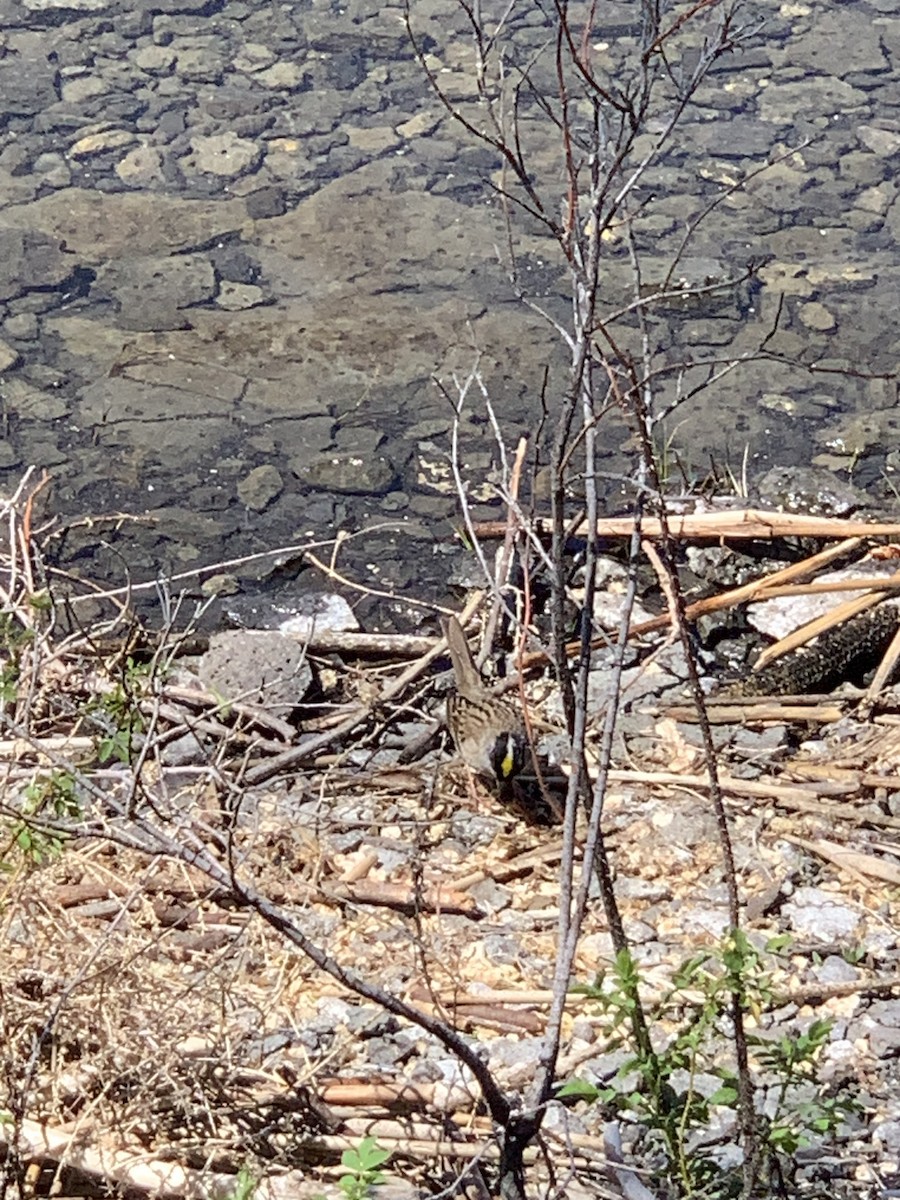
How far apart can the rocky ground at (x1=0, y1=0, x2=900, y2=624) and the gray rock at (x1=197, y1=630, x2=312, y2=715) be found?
1.09 metres

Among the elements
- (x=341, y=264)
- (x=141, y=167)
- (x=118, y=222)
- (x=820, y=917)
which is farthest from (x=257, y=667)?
(x=141, y=167)

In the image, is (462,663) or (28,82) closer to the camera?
(462,663)

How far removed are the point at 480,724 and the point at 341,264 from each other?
4.97 m

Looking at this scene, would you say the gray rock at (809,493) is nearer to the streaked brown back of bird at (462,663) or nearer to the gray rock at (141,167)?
the streaked brown back of bird at (462,663)

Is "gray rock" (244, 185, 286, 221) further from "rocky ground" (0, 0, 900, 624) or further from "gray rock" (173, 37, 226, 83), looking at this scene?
"gray rock" (173, 37, 226, 83)

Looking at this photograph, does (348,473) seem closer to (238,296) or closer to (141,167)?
(238,296)

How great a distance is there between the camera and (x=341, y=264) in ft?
29.7

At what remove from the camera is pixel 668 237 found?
Result: 9305mm

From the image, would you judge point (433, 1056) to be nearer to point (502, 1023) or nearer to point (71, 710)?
point (502, 1023)

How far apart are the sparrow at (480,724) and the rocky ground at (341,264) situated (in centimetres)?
140

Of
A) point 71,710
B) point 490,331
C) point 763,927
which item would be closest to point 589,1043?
point 763,927

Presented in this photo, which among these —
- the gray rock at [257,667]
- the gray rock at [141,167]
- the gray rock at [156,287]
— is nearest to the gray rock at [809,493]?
the gray rock at [257,667]

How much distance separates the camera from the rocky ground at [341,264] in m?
7.42

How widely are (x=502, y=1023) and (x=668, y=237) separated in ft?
21.7
